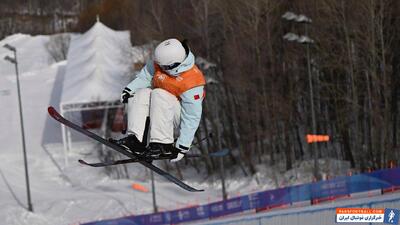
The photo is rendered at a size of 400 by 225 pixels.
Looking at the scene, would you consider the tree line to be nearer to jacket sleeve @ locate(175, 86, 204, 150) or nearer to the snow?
Result: the snow

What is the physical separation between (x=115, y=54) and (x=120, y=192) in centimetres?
1953

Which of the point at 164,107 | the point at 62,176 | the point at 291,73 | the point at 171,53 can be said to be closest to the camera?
the point at 171,53

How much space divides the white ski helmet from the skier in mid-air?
13 cm

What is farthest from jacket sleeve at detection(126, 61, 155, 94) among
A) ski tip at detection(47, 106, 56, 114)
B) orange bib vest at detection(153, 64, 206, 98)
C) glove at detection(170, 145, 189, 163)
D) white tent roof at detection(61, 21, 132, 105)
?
white tent roof at detection(61, 21, 132, 105)

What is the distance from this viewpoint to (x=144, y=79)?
7.38 metres

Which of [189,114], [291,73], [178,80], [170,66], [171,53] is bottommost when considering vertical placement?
[291,73]

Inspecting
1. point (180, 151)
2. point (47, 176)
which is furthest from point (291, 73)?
point (180, 151)

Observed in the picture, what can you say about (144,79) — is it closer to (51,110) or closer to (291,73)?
(51,110)

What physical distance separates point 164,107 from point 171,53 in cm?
63

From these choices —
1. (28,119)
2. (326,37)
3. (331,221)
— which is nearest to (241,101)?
(326,37)

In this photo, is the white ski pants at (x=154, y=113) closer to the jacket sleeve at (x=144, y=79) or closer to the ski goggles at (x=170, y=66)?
the jacket sleeve at (x=144, y=79)

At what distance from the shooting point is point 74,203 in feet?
145

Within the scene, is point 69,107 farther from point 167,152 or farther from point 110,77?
point 167,152

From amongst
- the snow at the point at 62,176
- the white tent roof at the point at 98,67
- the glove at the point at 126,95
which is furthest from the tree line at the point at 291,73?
the glove at the point at 126,95
